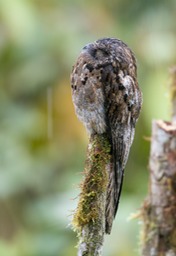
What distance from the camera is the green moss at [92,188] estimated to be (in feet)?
12.1

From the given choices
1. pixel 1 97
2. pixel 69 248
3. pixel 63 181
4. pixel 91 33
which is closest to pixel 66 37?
pixel 91 33

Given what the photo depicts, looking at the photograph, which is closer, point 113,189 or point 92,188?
point 92,188

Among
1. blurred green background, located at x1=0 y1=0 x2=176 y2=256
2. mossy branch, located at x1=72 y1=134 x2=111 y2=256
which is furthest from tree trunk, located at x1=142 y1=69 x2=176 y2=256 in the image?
blurred green background, located at x1=0 y1=0 x2=176 y2=256

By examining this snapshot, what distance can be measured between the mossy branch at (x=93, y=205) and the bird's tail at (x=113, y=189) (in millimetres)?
80

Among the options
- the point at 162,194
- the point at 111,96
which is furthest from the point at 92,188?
the point at 162,194

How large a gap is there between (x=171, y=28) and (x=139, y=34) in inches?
11.7

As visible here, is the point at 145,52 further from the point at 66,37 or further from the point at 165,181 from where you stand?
the point at 165,181

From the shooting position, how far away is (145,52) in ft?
26.4

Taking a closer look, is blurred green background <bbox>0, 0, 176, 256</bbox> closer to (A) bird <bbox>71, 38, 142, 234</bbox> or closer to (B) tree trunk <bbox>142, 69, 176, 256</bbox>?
(B) tree trunk <bbox>142, 69, 176, 256</bbox>

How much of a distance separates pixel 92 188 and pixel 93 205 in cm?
7

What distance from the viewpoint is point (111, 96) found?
13.2 ft

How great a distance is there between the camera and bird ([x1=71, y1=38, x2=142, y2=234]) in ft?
13.0

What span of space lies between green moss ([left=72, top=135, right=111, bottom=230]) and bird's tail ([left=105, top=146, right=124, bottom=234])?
119 millimetres

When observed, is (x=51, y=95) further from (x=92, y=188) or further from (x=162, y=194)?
(x=92, y=188)
